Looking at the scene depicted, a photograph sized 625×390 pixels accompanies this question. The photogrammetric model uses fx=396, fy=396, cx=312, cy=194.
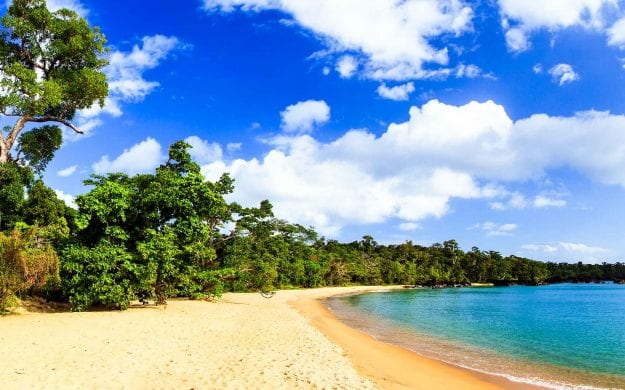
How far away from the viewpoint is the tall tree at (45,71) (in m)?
24.0

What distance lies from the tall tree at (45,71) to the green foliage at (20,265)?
28.1ft

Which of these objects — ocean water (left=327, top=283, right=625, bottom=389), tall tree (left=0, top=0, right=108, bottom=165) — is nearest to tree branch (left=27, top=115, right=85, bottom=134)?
tall tree (left=0, top=0, right=108, bottom=165)

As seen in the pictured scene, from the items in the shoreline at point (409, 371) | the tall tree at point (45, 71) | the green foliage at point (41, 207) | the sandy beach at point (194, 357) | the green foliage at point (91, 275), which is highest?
the tall tree at point (45, 71)

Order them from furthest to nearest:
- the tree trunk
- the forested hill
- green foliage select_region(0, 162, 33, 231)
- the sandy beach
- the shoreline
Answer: green foliage select_region(0, 162, 33, 231) < the tree trunk < the forested hill < the shoreline < the sandy beach

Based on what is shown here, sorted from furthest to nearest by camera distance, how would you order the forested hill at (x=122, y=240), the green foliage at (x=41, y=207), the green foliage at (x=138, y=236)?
1. the green foliage at (x=41, y=207)
2. the green foliage at (x=138, y=236)
3. the forested hill at (x=122, y=240)

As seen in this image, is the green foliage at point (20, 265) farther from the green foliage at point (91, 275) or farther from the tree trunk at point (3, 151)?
the tree trunk at point (3, 151)

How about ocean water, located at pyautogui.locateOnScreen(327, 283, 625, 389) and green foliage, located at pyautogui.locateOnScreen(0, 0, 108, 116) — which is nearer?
ocean water, located at pyautogui.locateOnScreen(327, 283, 625, 389)

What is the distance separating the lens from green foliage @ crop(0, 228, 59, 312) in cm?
1912

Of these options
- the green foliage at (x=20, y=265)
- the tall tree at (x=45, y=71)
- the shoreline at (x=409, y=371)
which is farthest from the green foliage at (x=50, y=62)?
the shoreline at (x=409, y=371)

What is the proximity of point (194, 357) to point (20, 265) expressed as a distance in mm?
12049

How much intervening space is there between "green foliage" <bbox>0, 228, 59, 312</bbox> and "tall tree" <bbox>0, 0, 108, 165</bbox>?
28.1 feet

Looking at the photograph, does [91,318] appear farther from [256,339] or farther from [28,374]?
[28,374]

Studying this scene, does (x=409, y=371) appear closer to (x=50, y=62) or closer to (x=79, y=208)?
(x=79, y=208)

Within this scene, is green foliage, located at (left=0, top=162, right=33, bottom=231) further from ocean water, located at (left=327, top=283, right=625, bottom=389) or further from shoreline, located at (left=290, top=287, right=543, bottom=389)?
ocean water, located at (left=327, top=283, right=625, bottom=389)
